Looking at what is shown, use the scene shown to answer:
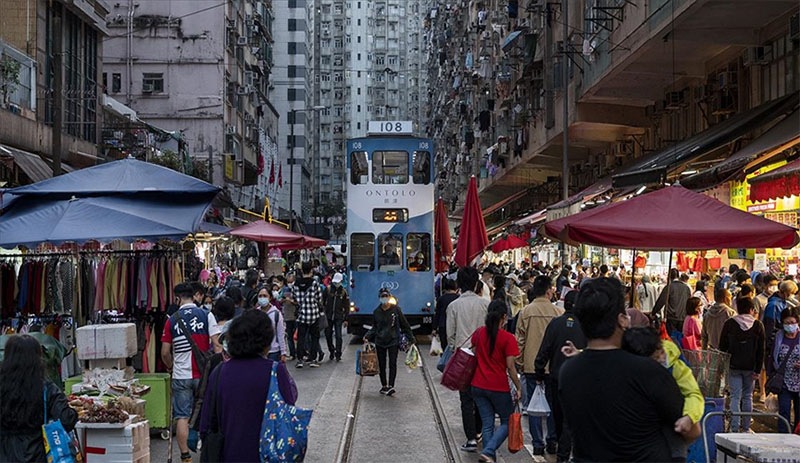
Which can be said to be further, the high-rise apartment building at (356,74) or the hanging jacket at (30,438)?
the high-rise apartment building at (356,74)

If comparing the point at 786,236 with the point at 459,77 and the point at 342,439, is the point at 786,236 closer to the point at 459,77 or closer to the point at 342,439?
the point at 342,439

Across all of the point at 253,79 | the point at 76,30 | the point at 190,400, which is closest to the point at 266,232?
the point at 76,30

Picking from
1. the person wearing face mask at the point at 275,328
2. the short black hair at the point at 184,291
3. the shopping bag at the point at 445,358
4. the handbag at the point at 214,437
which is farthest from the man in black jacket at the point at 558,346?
the person wearing face mask at the point at 275,328

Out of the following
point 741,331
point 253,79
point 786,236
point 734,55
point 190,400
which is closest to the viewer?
point 786,236

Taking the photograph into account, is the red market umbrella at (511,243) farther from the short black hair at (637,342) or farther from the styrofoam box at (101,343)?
the short black hair at (637,342)

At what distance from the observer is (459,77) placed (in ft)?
182

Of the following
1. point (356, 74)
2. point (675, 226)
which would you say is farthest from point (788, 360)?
point (356, 74)

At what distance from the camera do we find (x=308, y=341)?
1730 cm

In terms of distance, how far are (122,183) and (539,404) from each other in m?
5.31

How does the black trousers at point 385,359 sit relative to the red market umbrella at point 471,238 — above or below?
below

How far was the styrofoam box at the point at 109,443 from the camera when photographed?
7.48 meters

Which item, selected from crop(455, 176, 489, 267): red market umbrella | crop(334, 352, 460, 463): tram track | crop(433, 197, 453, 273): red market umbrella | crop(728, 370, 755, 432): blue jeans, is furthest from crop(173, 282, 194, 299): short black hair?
crop(433, 197, 453, 273): red market umbrella

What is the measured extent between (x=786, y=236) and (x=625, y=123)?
53.3ft

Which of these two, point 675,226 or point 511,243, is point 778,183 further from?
point 511,243
